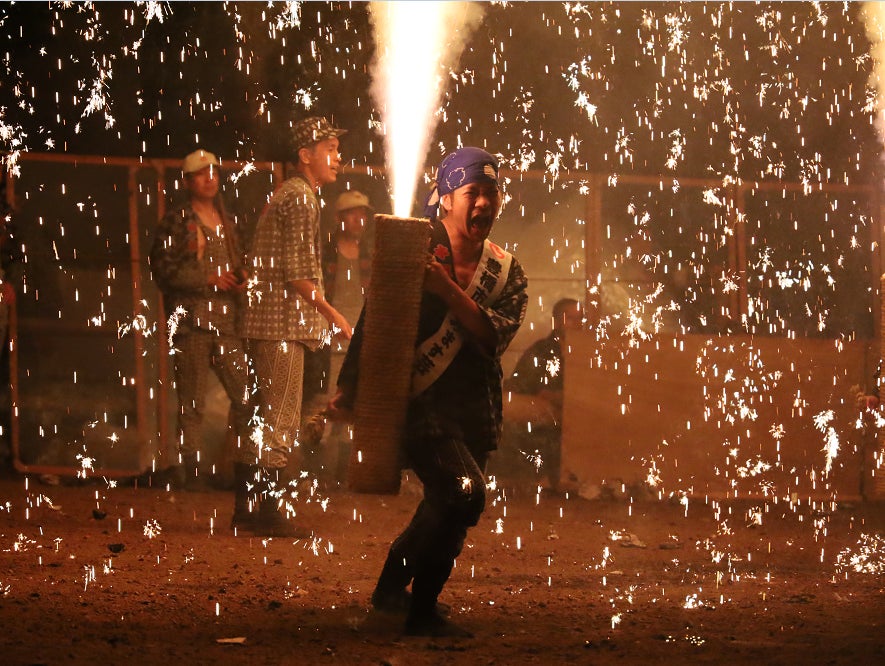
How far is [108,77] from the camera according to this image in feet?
31.5

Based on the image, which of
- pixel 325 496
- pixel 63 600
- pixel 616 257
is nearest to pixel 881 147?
pixel 616 257

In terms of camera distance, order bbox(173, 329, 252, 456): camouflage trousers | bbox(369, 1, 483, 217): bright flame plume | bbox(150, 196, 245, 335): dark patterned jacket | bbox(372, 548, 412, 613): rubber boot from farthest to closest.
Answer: bbox(369, 1, 483, 217): bright flame plume → bbox(150, 196, 245, 335): dark patterned jacket → bbox(173, 329, 252, 456): camouflage trousers → bbox(372, 548, 412, 613): rubber boot

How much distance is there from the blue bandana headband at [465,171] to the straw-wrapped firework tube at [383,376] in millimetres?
413

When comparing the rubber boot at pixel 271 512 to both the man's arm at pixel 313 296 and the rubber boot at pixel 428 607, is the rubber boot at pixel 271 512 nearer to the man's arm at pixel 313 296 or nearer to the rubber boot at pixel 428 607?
the man's arm at pixel 313 296

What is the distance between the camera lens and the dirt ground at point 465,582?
15.0 feet

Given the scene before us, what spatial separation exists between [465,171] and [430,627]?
6.36 feet

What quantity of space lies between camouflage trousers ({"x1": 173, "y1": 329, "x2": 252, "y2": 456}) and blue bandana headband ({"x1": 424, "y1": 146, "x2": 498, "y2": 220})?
3.55 m

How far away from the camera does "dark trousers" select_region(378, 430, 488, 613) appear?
4.50 m

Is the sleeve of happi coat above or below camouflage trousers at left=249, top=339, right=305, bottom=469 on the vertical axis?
above

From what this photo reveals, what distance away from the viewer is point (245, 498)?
6.92 metres

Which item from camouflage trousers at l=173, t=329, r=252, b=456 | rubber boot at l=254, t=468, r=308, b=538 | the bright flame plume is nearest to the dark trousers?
rubber boot at l=254, t=468, r=308, b=538

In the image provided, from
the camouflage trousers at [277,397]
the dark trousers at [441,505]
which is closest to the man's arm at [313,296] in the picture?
the camouflage trousers at [277,397]

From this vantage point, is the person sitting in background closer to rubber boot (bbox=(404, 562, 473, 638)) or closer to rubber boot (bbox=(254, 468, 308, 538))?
rubber boot (bbox=(254, 468, 308, 538))

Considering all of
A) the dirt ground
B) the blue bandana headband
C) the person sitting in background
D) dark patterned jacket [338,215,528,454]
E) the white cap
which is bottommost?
the dirt ground
